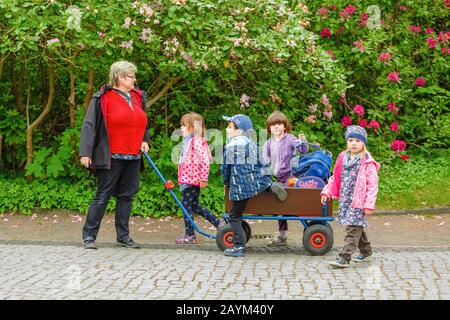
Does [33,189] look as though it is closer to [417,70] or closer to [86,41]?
[86,41]

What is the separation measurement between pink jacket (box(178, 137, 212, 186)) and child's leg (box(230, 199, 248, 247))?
779mm

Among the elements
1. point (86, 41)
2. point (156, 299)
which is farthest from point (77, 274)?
point (86, 41)

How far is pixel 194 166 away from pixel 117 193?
85cm

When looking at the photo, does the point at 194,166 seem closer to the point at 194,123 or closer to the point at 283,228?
the point at 194,123

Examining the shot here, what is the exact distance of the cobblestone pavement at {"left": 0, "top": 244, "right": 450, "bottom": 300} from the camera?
5.64m

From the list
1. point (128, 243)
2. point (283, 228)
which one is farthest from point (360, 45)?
point (128, 243)

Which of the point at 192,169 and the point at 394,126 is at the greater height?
the point at 394,126

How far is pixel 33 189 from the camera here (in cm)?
Answer: 989

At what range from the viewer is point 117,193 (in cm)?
786

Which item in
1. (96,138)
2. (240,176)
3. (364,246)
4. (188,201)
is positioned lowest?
(364,246)

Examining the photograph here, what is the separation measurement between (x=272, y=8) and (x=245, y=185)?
9.38 feet

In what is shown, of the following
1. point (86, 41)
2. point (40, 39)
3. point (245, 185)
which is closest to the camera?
point (245, 185)

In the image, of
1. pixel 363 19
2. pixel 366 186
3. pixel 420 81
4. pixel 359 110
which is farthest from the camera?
pixel 420 81

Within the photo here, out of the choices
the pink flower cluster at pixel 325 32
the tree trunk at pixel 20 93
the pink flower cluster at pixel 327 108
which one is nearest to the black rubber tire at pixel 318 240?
the pink flower cluster at pixel 327 108
